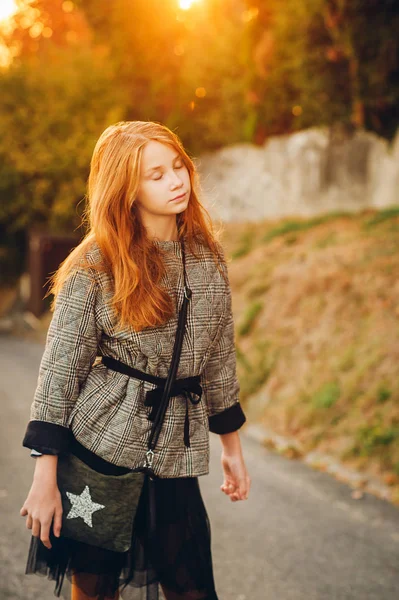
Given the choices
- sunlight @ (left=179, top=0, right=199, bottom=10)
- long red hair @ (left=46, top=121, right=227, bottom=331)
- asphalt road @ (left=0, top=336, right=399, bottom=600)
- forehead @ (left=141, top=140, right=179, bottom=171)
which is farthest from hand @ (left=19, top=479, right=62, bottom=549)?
sunlight @ (left=179, top=0, right=199, bottom=10)

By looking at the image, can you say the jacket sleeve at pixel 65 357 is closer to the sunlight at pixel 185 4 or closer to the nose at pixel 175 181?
the nose at pixel 175 181

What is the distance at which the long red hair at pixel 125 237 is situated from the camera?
6.57 ft

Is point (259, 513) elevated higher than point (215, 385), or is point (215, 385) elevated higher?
Result: point (215, 385)

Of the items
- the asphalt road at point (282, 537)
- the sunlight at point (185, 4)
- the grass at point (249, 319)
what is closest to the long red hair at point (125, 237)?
the asphalt road at point (282, 537)

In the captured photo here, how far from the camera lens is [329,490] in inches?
207

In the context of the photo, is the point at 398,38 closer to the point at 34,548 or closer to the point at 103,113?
the point at 103,113

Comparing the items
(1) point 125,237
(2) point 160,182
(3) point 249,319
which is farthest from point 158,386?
(3) point 249,319

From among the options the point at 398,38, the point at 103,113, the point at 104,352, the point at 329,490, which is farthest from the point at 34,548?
the point at 103,113

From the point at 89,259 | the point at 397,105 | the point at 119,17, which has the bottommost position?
the point at 89,259

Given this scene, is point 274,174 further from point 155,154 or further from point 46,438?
point 46,438

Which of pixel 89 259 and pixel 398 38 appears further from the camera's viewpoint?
pixel 398 38

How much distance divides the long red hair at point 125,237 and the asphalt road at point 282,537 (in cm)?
203

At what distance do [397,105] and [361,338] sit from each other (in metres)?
5.54

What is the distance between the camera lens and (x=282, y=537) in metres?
4.30
